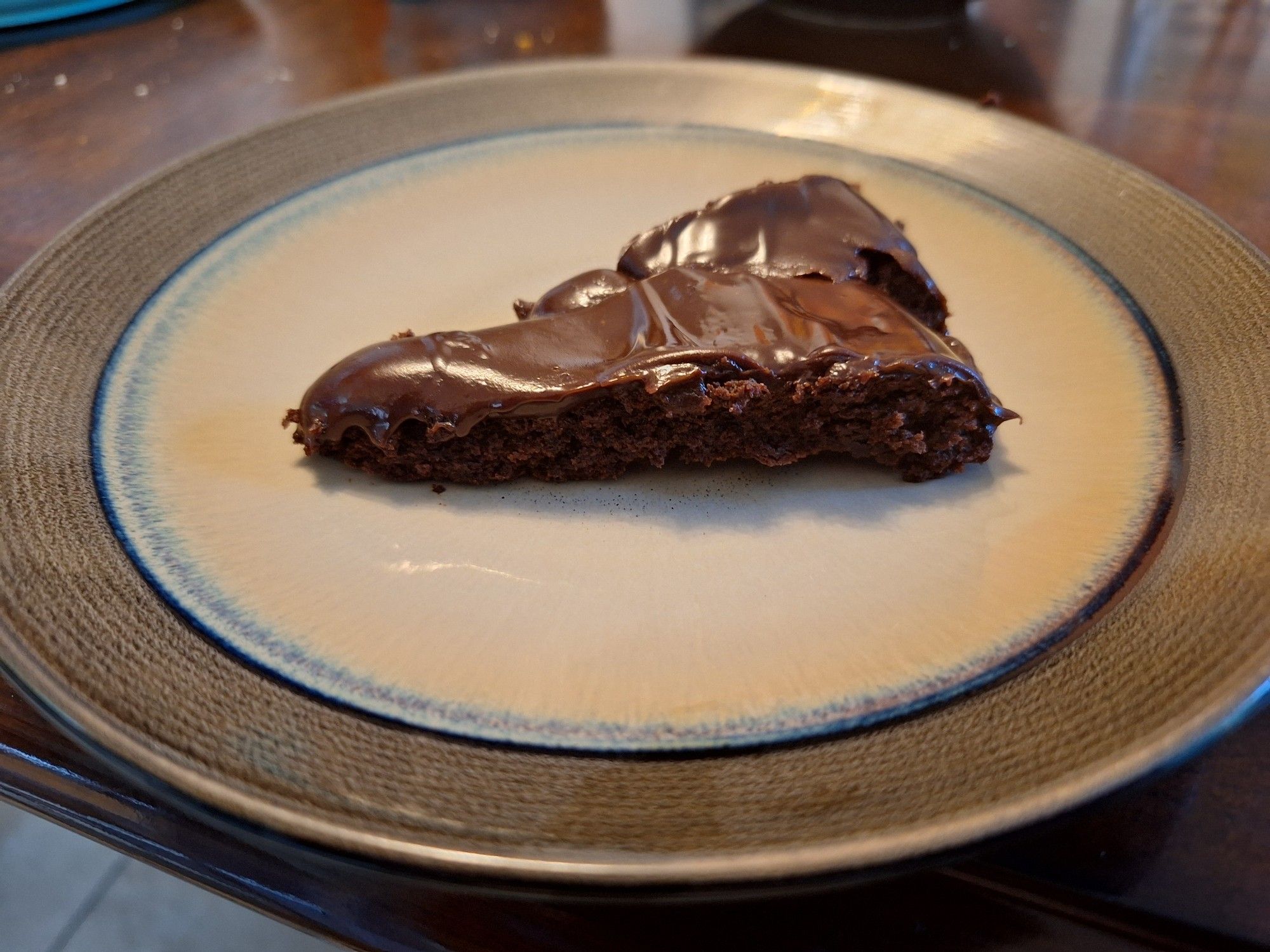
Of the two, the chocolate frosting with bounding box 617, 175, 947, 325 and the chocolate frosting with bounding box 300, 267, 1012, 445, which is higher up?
the chocolate frosting with bounding box 617, 175, 947, 325

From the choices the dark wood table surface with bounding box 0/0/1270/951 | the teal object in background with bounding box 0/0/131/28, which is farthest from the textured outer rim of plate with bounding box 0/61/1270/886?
the teal object in background with bounding box 0/0/131/28

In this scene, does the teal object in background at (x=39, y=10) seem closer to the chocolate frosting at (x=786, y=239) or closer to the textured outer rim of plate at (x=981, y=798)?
the textured outer rim of plate at (x=981, y=798)

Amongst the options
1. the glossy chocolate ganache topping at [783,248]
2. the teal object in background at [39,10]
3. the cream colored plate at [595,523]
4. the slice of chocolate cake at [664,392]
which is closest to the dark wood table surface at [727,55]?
the teal object in background at [39,10]

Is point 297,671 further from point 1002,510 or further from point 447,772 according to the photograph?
point 1002,510

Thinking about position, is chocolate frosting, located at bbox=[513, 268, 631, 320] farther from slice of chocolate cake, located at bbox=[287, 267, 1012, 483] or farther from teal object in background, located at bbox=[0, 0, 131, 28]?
teal object in background, located at bbox=[0, 0, 131, 28]

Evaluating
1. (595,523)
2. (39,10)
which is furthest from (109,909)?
(39,10)

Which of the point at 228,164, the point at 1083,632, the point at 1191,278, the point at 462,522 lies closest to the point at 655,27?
the point at 228,164
